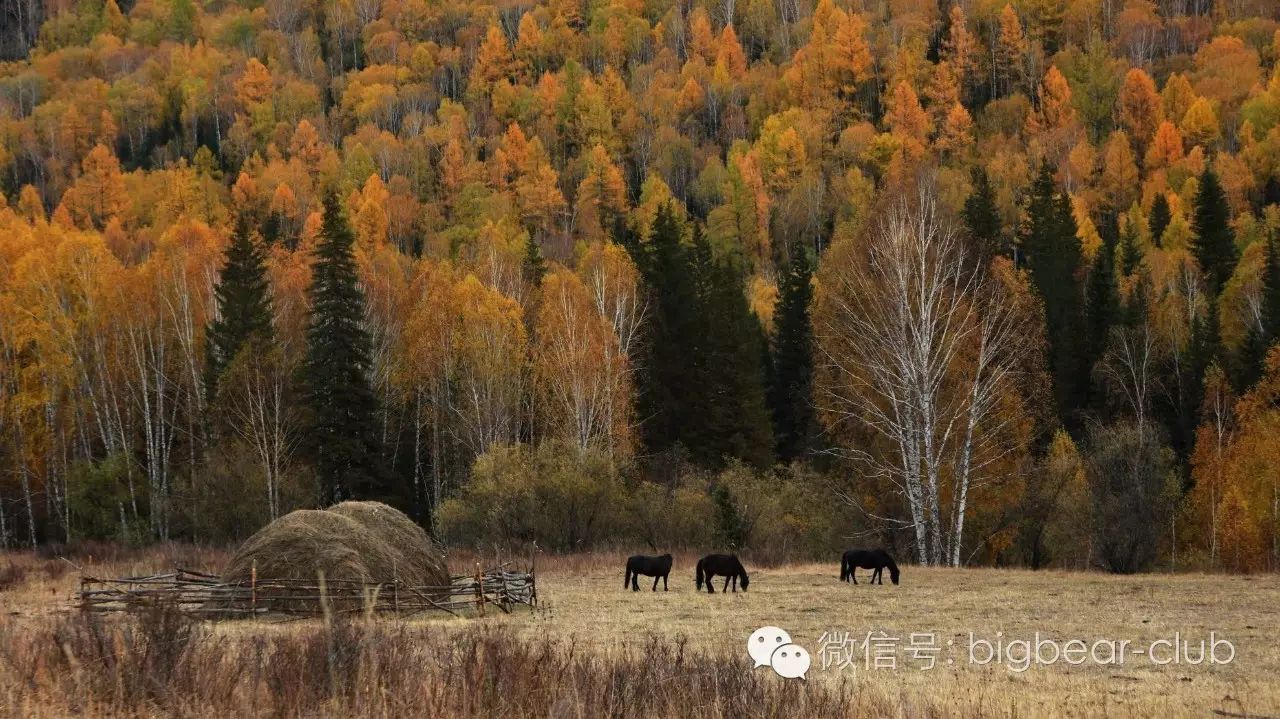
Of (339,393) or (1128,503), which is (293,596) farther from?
(339,393)

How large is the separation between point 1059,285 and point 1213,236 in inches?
638

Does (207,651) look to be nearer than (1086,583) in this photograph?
Yes

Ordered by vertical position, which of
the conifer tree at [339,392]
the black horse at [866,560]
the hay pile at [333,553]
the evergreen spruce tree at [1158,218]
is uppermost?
the evergreen spruce tree at [1158,218]

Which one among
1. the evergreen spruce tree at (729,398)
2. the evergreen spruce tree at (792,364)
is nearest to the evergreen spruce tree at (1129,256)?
the evergreen spruce tree at (792,364)

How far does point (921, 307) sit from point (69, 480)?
34630 mm

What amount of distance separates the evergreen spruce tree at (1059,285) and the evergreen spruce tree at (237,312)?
35410mm

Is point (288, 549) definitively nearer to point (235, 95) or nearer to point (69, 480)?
point (69, 480)

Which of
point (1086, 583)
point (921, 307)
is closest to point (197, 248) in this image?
point (921, 307)

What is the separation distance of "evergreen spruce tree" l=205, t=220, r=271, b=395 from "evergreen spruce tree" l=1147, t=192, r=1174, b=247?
61.5 m

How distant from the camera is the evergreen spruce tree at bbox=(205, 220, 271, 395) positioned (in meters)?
46.3

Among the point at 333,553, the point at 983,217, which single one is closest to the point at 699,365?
the point at 983,217

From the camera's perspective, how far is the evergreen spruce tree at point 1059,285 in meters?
54.5

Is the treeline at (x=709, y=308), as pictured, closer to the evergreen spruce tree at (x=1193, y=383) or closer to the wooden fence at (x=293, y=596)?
the evergreen spruce tree at (x=1193, y=383)

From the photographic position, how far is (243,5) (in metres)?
177
